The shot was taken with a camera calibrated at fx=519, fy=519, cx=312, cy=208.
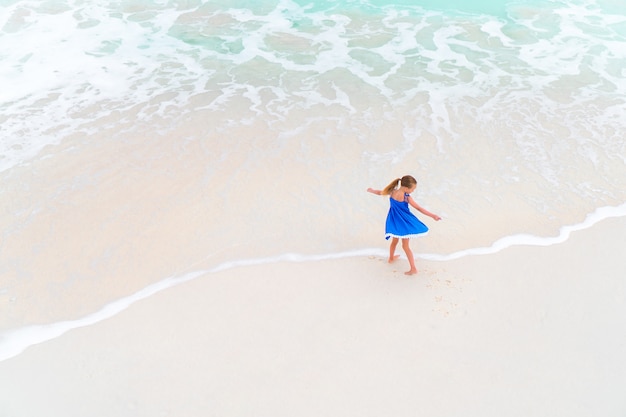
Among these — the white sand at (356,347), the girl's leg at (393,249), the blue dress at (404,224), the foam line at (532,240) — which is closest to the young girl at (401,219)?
the blue dress at (404,224)

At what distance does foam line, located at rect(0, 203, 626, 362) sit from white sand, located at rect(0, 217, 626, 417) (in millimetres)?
101

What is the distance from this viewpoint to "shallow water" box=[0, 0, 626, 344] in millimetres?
5910

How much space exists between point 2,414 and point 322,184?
4.27 m

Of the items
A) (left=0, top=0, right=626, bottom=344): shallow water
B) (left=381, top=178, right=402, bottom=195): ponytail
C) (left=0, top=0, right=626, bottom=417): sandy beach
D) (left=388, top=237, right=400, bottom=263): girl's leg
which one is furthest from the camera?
(left=0, top=0, right=626, bottom=344): shallow water

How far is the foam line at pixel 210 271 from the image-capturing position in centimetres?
471

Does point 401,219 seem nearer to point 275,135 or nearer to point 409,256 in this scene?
point 409,256

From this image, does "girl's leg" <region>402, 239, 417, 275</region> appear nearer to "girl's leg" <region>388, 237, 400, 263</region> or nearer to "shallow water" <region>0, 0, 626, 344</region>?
"girl's leg" <region>388, 237, 400, 263</region>

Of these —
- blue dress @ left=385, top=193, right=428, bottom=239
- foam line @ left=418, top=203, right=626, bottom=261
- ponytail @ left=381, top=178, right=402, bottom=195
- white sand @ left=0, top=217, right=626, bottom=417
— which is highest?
ponytail @ left=381, top=178, right=402, bottom=195

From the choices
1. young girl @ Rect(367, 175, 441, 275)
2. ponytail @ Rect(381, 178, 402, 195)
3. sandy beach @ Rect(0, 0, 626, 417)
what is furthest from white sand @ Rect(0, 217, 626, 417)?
ponytail @ Rect(381, 178, 402, 195)

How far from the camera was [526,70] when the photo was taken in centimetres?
1038

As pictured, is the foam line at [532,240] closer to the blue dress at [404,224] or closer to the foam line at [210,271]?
the foam line at [210,271]

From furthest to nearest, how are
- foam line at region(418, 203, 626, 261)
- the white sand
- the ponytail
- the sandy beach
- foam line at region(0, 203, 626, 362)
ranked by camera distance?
foam line at region(418, 203, 626, 261)
the ponytail
foam line at region(0, 203, 626, 362)
the sandy beach
the white sand

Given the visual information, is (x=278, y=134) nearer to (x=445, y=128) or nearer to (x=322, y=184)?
(x=322, y=184)

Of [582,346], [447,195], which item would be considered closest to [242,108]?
[447,195]
